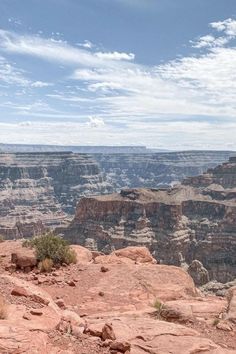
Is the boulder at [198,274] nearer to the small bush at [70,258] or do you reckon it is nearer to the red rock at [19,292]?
the small bush at [70,258]

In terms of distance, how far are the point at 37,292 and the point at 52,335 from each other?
11.7ft

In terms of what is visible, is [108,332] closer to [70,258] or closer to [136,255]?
[70,258]

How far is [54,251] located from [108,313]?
8.23 meters

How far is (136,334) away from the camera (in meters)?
12.4

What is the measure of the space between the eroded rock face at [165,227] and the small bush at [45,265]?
8407 centimetres

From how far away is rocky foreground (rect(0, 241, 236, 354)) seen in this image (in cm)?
1142

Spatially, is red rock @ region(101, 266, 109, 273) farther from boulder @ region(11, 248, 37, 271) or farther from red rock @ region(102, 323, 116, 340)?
red rock @ region(102, 323, 116, 340)

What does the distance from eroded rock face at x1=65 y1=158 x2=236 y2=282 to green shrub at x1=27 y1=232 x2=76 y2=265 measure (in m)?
82.0

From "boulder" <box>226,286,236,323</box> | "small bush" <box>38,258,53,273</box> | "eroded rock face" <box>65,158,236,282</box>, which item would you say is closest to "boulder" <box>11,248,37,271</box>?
"small bush" <box>38,258,53,273</box>

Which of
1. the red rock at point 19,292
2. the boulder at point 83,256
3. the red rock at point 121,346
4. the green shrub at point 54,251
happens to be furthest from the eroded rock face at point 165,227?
the red rock at point 121,346

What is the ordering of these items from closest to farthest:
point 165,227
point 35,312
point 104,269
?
point 35,312
point 104,269
point 165,227

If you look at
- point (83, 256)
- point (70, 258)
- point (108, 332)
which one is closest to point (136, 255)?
point (83, 256)

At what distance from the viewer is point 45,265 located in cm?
2314

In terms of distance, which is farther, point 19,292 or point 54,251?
point 54,251
